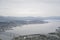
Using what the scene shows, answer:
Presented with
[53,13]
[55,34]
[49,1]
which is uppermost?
[49,1]

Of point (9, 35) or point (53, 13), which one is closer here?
point (9, 35)

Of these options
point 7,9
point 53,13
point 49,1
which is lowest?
point 53,13

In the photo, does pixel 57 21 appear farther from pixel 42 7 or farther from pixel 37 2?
pixel 37 2

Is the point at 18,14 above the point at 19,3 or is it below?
below

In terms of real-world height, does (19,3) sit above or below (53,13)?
above

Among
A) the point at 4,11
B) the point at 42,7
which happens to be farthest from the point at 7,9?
the point at 42,7

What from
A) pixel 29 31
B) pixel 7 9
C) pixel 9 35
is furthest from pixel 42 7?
pixel 9 35

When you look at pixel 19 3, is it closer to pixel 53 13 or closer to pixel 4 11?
pixel 4 11

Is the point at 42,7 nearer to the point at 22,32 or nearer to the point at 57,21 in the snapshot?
the point at 57,21
